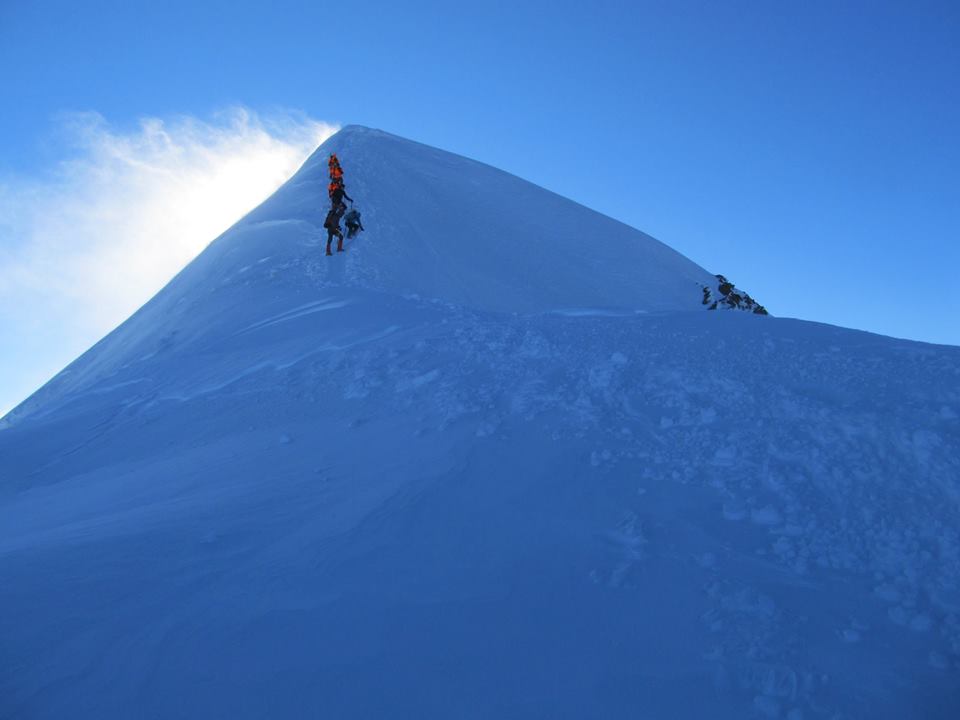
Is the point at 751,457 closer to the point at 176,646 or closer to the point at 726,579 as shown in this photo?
the point at 726,579

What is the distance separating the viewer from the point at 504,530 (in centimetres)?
424

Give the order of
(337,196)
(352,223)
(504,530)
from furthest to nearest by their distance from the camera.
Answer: (352,223) < (337,196) < (504,530)

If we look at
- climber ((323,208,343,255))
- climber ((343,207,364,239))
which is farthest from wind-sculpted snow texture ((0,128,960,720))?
climber ((343,207,364,239))

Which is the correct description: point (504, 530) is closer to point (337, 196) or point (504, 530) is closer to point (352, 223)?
point (337, 196)

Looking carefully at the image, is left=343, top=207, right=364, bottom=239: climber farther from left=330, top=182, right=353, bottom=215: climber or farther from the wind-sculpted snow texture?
the wind-sculpted snow texture

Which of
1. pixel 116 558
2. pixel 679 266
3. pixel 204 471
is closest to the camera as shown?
pixel 116 558

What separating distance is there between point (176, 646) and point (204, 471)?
8.20 feet

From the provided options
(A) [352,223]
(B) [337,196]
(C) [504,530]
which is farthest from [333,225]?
(C) [504,530]

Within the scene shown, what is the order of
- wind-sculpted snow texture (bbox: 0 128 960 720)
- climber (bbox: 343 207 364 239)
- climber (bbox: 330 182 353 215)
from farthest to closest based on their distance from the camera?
climber (bbox: 343 207 364 239) → climber (bbox: 330 182 353 215) → wind-sculpted snow texture (bbox: 0 128 960 720)

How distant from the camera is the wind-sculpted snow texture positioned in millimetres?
3117

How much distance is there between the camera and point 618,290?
17.1 metres

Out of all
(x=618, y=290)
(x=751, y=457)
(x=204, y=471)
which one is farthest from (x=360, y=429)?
(x=618, y=290)

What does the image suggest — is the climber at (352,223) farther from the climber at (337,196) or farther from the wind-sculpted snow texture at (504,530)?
the wind-sculpted snow texture at (504,530)

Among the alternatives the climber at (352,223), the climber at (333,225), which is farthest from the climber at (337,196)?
the climber at (352,223)
